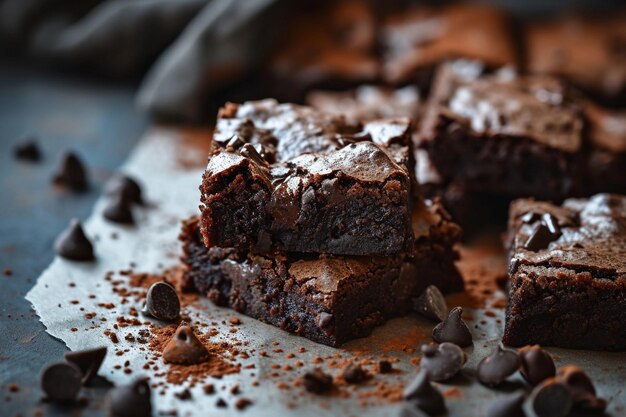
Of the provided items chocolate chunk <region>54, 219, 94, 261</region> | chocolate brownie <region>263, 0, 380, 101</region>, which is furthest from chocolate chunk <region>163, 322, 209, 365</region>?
chocolate brownie <region>263, 0, 380, 101</region>

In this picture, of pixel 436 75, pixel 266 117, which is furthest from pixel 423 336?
pixel 436 75

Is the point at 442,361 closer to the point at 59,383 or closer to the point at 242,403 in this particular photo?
the point at 242,403

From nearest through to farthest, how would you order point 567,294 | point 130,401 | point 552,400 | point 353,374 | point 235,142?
point 130,401 < point 552,400 < point 353,374 < point 567,294 < point 235,142

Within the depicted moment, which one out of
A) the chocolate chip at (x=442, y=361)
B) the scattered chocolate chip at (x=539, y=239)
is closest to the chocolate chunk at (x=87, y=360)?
the chocolate chip at (x=442, y=361)

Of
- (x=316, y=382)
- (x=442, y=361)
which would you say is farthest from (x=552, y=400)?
(x=316, y=382)

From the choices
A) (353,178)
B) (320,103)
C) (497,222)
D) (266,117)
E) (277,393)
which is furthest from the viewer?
(320,103)

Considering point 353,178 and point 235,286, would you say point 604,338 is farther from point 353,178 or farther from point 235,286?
point 235,286

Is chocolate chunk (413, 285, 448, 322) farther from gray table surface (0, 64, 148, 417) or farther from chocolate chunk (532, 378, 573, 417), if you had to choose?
gray table surface (0, 64, 148, 417)
